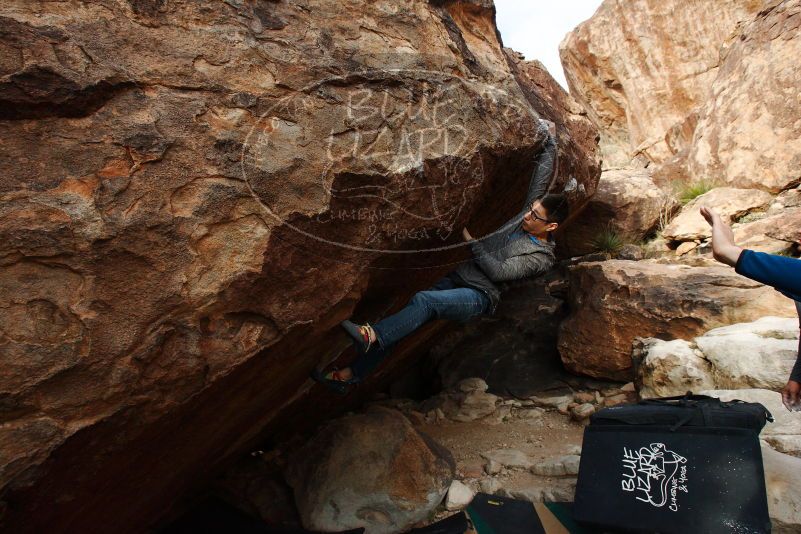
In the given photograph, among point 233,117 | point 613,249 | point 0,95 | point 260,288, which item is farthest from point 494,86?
point 613,249

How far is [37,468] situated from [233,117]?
1.39 meters

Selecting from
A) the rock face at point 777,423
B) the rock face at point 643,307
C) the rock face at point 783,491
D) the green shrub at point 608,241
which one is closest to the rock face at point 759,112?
the green shrub at point 608,241

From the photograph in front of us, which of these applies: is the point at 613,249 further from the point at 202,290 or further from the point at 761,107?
the point at 202,290

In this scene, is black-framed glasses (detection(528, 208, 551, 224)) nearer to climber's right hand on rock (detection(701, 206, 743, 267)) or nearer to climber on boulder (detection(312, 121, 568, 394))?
climber on boulder (detection(312, 121, 568, 394))

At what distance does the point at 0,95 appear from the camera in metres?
1.69

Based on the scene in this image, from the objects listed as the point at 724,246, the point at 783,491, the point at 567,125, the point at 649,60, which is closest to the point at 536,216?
the point at 724,246

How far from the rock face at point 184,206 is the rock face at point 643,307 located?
2182 millimetres

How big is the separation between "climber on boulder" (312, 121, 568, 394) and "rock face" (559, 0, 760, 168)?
10086 millimetres

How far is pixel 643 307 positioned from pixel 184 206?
3.56m

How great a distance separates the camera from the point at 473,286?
9.50ft

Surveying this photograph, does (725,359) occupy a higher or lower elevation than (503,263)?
lower

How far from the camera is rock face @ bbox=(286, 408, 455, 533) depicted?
9.62 feet

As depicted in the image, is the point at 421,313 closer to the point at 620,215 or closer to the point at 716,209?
the point at 620,215

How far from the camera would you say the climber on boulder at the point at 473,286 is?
2.59 metres
